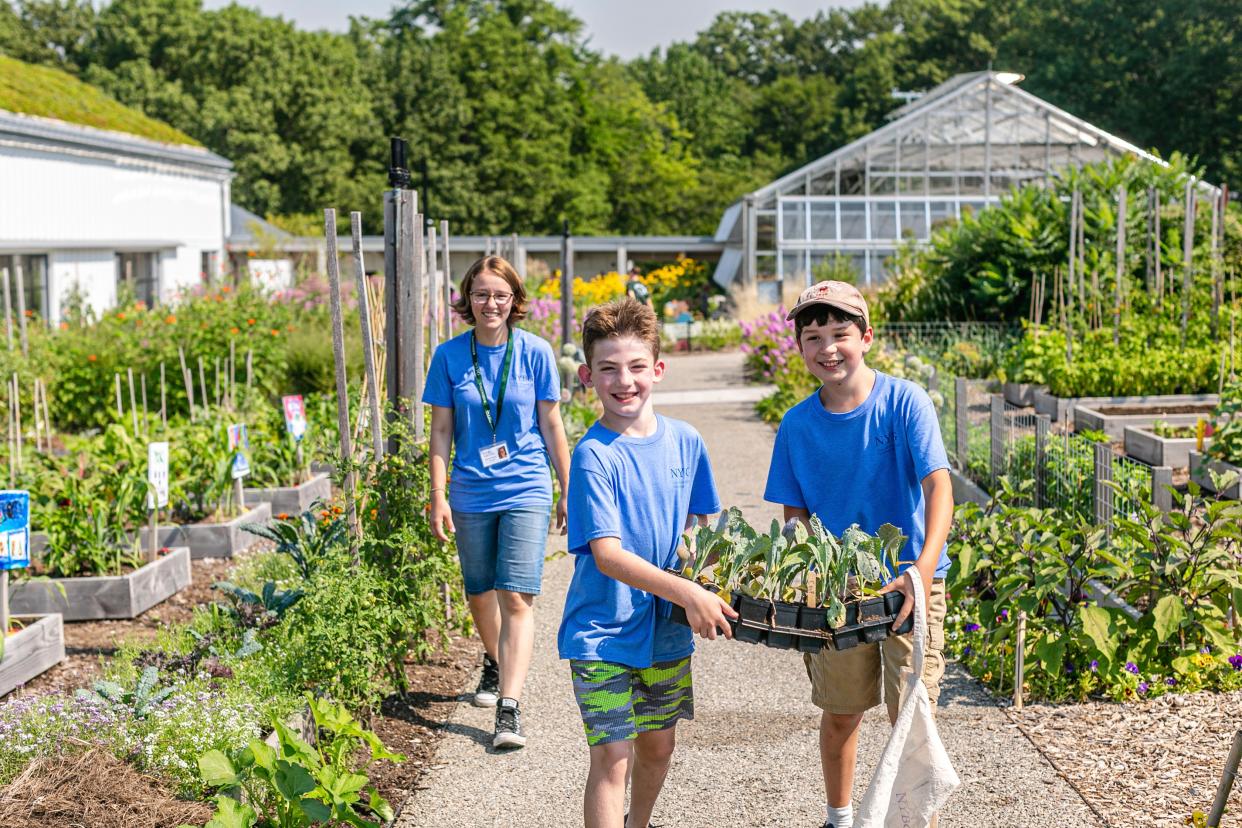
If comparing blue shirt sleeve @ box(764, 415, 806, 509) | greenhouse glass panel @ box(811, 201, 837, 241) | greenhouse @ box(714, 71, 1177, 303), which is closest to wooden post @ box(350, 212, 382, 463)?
blue shirt sleeve @ box(764, 415, 806, 509)

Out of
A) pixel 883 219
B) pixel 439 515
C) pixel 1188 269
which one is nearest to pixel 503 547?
pixel 439 515

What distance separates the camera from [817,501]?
3359mm

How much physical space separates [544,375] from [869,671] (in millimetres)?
1754

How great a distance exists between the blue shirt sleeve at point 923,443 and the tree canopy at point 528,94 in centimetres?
3659

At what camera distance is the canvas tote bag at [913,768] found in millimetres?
2930

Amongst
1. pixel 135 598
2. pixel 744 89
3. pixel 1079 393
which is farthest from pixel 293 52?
pixel 135 598

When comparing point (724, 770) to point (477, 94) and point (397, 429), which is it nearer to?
point (397, 429)

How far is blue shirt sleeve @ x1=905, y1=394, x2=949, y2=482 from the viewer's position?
320 cm

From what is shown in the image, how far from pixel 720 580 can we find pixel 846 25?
253ft

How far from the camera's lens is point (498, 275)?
453cm

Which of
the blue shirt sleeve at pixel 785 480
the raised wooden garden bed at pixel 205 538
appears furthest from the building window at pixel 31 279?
the blue shirt sleeve at pixel 785 480

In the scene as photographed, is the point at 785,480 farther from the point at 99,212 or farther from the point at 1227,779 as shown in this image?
the point at 99,212

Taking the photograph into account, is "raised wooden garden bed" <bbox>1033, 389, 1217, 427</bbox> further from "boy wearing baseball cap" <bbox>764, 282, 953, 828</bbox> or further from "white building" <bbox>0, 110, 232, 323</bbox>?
"white building" <bbox>0, 110, 232, 323</bbox>

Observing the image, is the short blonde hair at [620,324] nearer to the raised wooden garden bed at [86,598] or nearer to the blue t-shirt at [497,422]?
the blue t-shirt at [497,422]
